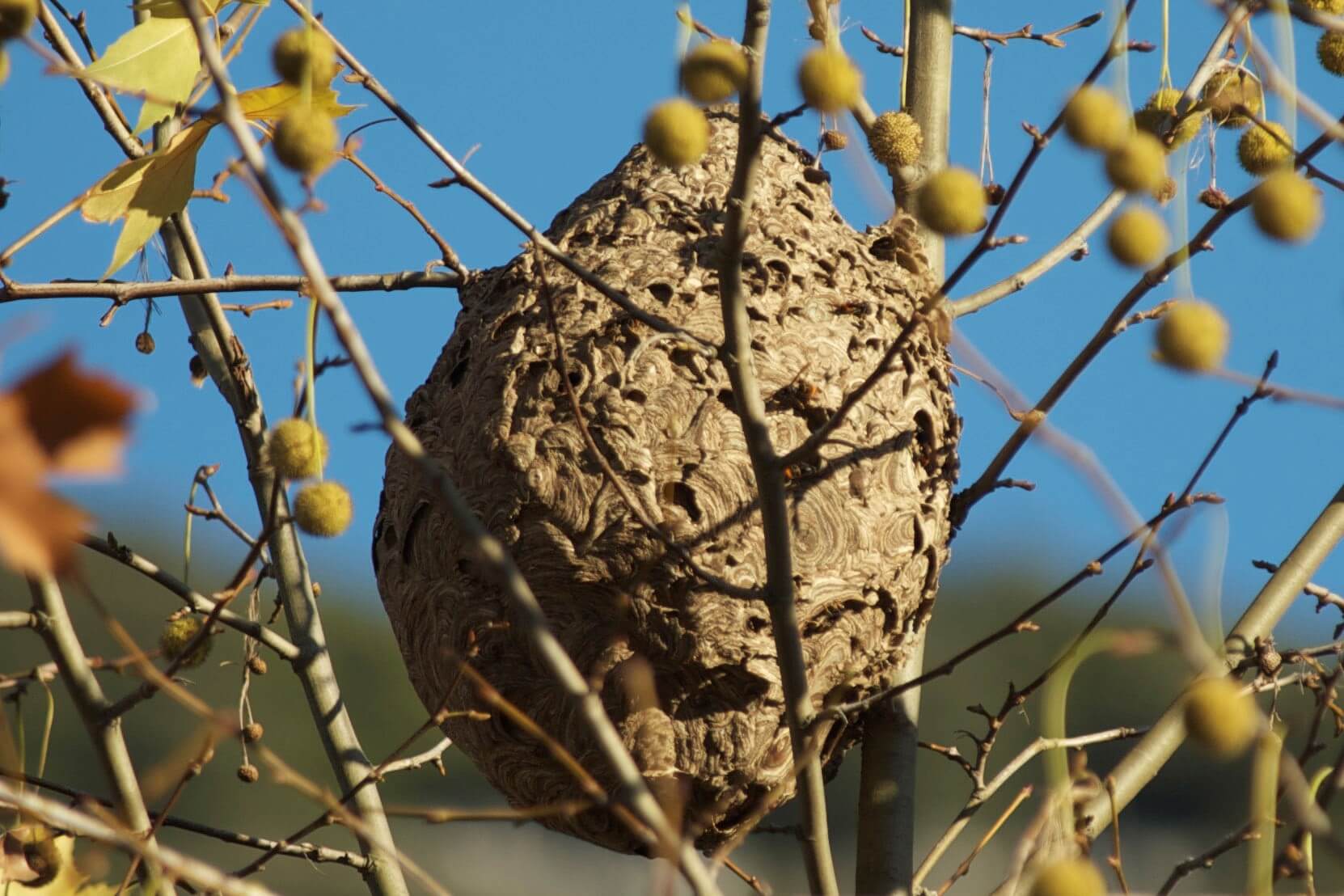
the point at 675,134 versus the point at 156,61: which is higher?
the point at 156,61

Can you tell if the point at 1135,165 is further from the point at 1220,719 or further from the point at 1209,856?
the point at 1209,856

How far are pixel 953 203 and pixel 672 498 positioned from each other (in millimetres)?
748

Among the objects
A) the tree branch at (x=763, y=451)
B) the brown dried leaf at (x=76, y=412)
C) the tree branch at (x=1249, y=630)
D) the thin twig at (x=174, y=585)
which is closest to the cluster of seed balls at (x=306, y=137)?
the tree branch at (x=763, y=451)

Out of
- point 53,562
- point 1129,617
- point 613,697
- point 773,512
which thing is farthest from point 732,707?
point 1129,617

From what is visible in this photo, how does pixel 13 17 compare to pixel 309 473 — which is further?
pixel 309 473

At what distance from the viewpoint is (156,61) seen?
67.9 inches

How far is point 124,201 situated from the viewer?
73.1 inches

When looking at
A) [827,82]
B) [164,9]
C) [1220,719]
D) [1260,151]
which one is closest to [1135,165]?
[827,82]

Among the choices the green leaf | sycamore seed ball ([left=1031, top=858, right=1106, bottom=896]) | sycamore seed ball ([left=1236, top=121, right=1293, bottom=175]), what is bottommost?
sycamore seed ball ([left=1031, top=858, right=1106, bottom=896])

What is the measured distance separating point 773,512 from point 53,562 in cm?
105

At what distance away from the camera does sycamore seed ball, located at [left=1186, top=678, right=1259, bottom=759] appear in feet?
3.75

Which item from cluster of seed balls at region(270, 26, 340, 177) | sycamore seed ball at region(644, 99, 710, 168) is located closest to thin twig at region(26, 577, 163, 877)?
cluster of seed balls at region(270, 26, 340, 177)

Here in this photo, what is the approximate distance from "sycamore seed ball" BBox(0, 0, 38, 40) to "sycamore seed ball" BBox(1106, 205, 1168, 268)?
2.92 feet

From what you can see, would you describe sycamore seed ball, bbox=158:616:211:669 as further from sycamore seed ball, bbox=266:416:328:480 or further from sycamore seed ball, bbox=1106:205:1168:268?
sycamore seed ball, bbox=1106:205:1168:268
